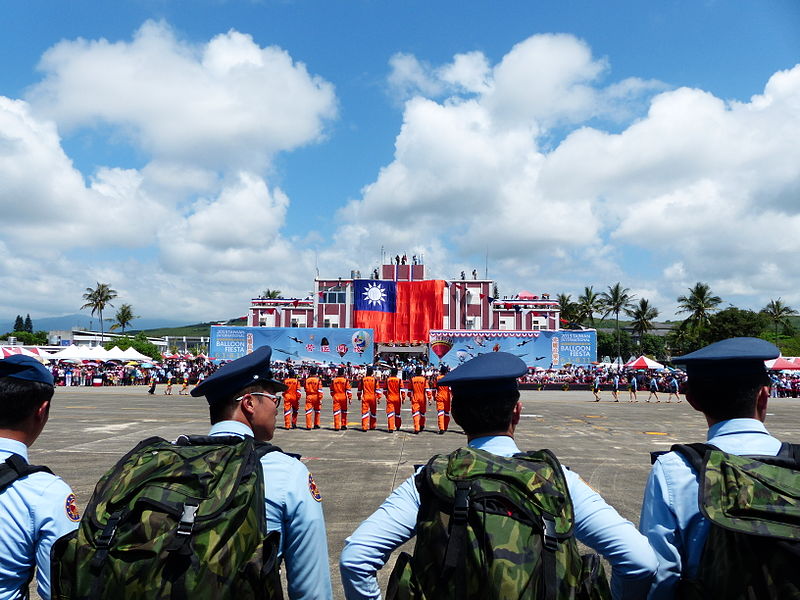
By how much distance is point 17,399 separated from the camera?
249cm

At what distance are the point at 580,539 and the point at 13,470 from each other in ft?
7.32

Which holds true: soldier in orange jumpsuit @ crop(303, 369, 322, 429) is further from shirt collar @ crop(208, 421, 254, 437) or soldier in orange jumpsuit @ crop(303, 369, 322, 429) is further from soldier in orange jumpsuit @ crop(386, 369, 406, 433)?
shirt collar @ crop(208, 421, 254, 437)

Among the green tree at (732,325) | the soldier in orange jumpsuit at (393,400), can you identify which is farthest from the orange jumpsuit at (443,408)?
the green tree at (732,325)

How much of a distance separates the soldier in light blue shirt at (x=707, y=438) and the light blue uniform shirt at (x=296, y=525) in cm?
130

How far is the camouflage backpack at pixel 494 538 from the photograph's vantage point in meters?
1.82

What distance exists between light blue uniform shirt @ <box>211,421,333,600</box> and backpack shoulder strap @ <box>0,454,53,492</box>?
2.86ft

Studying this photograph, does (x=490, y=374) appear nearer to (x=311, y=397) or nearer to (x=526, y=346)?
(x=311, y=397)

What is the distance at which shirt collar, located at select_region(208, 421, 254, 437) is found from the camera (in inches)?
105

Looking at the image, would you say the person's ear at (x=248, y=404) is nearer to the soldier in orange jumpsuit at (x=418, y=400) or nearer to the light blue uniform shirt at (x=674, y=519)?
the light blue uniform shirt at (x=674, y=519)

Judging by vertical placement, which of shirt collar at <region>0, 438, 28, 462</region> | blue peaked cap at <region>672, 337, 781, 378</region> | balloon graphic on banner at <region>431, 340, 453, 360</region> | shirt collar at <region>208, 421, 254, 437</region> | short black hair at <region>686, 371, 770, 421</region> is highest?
blue peaked cap at <region>672, 337, 781, 378</region>

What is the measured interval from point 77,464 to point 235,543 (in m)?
9.35

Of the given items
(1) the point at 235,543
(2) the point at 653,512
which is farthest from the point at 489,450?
(1) the point at 235,543

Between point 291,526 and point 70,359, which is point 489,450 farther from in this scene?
point 70,359

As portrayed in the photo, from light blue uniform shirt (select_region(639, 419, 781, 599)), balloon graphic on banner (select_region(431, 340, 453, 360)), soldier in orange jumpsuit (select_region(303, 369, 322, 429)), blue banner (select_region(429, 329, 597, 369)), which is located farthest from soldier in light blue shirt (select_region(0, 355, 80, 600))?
balloon graphic on banner (select_region(431, 340, 453, 360))
